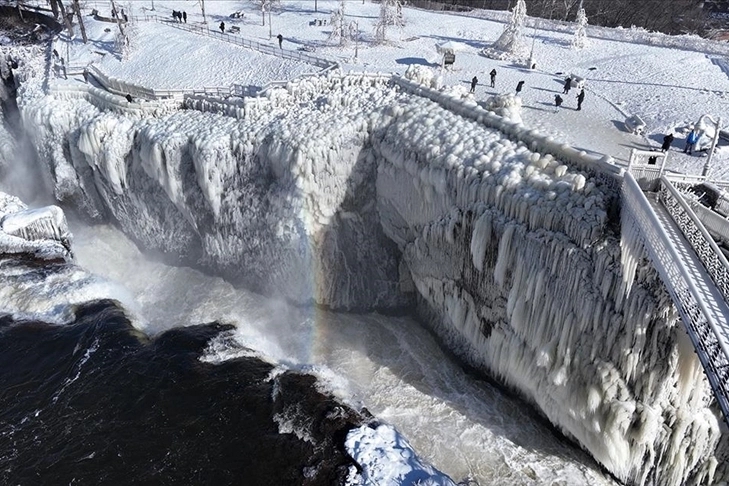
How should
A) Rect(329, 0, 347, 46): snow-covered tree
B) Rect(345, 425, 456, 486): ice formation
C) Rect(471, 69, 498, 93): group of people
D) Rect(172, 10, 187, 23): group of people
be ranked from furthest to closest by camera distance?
Rect(172, 10, 187, 23): group of people, Rect(329, 0, 347, 46): snow-covered tree, Rect(471, 69, 498, 93): group of people, Rect(345, 425, 456, 486): ice formation

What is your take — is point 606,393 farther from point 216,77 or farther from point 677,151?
Result: point 216,77

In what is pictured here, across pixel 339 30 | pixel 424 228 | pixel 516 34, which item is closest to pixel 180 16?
pixel 339 30

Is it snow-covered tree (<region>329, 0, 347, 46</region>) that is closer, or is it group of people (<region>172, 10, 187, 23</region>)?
snow-covered tree (<region>329, 0, 347, 46</region>)

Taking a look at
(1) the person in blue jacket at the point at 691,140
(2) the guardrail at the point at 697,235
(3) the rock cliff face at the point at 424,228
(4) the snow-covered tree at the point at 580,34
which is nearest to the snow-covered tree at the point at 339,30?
(3) the rock cliff face at the point at 424,228

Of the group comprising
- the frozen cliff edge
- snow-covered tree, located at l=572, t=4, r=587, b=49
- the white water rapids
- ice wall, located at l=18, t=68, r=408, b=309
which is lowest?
the white water rapids

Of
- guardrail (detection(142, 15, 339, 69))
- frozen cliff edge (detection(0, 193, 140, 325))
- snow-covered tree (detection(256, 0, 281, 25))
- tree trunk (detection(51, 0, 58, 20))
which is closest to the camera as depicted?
frozen cliff edge (detection(0, 193, 140, 325))

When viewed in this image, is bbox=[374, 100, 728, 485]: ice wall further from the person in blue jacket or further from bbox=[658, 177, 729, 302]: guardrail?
the person in blue jacket

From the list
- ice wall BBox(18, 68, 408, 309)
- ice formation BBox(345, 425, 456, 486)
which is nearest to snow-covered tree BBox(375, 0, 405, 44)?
ice wall BBox(18, 68, 408, 309)

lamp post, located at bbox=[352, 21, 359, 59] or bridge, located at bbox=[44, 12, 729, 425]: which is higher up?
lamp post, located at bbox=[352, 21, 359, 59]
